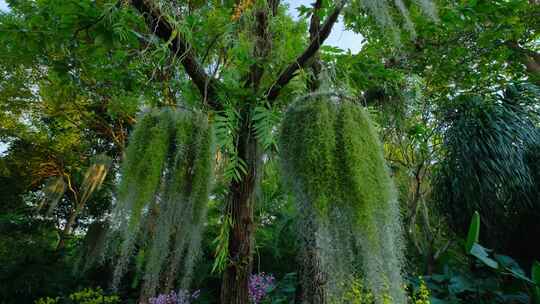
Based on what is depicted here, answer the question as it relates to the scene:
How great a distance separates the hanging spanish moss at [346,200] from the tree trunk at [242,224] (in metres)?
0.60

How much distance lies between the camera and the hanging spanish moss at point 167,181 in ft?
3.48

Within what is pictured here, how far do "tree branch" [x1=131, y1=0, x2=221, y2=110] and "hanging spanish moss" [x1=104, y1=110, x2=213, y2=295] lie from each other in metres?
0.24

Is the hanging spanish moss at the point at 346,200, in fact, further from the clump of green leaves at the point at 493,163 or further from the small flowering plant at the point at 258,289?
the clump of green leaves at the point at 493,163

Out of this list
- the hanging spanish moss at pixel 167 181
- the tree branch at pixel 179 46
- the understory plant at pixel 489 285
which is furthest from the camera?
the understory plant at pixel 489 285

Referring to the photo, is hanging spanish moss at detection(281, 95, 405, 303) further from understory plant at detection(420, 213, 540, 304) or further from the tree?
understory plant at detection(420, 213, 540, 304)

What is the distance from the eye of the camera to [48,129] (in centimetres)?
675

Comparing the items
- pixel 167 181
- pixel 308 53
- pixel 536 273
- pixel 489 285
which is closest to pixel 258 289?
pixel 489 285

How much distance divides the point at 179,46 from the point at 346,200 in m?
1.04

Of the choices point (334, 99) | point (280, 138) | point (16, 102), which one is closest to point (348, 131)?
point (334, 99)

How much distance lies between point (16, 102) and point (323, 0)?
6.90 metres

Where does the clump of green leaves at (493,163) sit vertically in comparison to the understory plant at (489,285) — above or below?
above

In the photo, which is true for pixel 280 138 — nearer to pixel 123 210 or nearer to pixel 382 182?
pixel 382 182

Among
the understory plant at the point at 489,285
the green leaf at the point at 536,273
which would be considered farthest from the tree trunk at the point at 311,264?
the green leaf at the point at 536,273

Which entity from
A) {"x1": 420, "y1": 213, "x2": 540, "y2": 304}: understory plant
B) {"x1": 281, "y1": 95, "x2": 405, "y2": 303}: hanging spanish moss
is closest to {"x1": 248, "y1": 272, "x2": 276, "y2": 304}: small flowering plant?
{"x1": 420, "y1": 213, "x2": 540, "y2": 304}: understory plant
